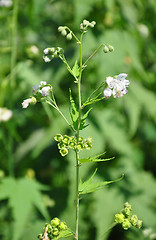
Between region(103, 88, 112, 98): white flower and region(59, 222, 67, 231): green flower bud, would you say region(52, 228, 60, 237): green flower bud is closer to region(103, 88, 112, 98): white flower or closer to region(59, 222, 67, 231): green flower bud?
region(59, 222, 67, 231): green flower bud

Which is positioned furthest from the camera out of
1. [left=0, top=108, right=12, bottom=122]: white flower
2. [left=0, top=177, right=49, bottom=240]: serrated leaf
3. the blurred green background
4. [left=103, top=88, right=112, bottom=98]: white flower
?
the blurred green background

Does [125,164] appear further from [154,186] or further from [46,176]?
[46,176]

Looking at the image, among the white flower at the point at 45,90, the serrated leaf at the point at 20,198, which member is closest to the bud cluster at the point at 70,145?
the white flower at the point at 45,90

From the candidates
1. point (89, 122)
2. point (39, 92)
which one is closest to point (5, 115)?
point (89, 122)

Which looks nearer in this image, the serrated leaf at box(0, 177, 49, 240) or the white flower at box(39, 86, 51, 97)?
the white flower at box(39, 86, 51, 97)

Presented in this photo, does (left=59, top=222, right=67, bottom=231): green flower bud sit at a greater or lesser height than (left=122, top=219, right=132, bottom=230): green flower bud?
greater

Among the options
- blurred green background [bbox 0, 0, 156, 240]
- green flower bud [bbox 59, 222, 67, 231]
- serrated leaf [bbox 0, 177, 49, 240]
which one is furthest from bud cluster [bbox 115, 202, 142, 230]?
blurred green background [bbox 0, 0, 156, 240]
